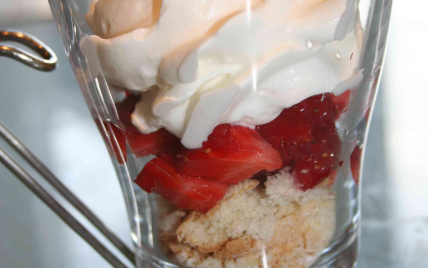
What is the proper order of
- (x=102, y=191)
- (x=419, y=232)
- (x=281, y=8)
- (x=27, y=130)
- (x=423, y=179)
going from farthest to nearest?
(x=27, y=130)
(x=102, y=191)
(x=423, y=179)
(x=419, y=232)
(x=281, y=8)

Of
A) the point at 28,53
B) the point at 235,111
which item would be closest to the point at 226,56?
the point at 235,111

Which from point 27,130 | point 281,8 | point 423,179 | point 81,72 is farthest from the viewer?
point 27,130

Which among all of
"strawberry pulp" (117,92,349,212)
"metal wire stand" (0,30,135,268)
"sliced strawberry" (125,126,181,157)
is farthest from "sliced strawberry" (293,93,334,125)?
"metal wire stand" (0,30,135,268)

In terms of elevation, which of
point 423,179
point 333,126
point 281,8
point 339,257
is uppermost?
point 281,8

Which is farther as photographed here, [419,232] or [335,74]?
[419,232]

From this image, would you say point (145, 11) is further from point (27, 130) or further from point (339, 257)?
point (27, 130)

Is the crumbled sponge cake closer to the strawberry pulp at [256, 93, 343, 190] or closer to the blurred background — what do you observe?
the strawberry pulp at [256, 93, 343, 190]

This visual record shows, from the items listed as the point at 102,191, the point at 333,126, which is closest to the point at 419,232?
the point at 333,126
